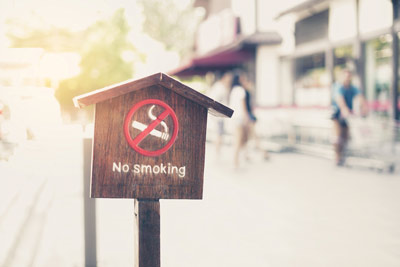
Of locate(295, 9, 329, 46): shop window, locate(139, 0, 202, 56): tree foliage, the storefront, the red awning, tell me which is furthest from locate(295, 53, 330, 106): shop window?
locate(139, 0, 202, 56): tree foliage

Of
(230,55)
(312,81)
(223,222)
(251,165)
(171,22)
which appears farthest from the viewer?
(171,22)

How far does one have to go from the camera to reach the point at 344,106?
10.4m

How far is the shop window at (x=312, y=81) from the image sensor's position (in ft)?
51.4

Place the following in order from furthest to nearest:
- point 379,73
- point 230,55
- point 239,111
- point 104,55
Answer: point 104,55 < point 230,55 < point 379,73 < point 239,111

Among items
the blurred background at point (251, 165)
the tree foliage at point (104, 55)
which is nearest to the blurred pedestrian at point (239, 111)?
the blurred background at point (251, 165)

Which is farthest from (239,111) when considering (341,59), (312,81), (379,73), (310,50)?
(312,81)

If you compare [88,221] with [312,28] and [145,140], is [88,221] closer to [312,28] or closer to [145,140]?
[145,140]

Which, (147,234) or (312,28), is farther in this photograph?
(312,28)

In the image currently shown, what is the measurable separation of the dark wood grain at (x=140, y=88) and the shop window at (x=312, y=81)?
503 inches

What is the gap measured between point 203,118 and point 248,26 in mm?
18512

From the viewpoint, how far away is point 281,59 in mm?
18938

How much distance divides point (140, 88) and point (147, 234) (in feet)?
2.46

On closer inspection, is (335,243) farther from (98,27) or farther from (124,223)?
(98,27)

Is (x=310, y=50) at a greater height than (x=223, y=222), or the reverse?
(x=310, y=50)
